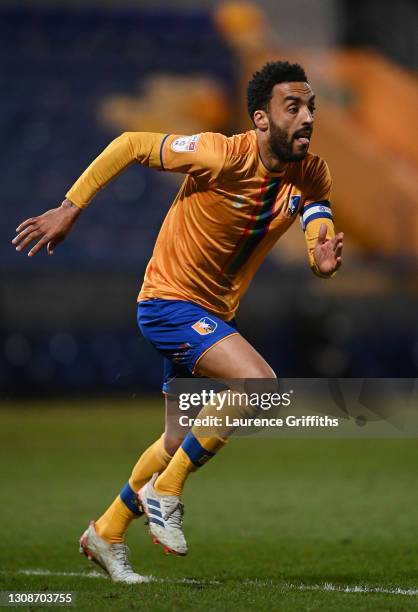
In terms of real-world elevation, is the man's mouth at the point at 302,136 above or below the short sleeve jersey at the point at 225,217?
above

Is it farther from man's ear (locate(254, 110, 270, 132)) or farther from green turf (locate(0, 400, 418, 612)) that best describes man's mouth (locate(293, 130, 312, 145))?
green turf (locate(0, 400, 418, 612))

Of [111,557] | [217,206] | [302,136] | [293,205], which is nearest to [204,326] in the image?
[217,206]

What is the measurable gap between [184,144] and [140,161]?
21 cm

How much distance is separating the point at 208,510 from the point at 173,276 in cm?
298

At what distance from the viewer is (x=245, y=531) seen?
7.44 m

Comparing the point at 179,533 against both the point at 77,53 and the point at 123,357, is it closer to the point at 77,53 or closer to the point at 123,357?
the point at 123,357

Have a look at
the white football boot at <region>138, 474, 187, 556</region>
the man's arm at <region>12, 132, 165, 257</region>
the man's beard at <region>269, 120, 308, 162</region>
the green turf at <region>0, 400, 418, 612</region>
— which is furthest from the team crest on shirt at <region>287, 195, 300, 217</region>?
the green turf at <region>0, 400, 418, 612</region>

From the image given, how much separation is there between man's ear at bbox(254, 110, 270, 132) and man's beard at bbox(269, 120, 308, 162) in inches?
1.9

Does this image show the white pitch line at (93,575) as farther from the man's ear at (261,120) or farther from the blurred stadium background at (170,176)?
the blurred stadium background at (170,176)

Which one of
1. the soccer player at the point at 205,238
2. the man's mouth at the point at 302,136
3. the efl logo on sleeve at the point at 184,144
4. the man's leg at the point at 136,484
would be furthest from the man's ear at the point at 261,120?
the man's leg at the point at 136,484

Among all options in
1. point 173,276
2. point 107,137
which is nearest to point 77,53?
point 107,137

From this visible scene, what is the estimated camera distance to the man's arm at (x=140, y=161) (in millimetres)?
5320

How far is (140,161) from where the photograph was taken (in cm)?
546

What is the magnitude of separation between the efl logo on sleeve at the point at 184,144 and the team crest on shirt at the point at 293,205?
1.82 feet
